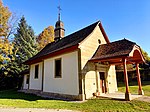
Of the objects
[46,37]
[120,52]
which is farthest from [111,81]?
[46,37]

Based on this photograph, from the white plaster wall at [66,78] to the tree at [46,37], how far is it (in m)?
18.2

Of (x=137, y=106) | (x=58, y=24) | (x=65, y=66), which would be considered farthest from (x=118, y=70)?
(x=137, y=106)

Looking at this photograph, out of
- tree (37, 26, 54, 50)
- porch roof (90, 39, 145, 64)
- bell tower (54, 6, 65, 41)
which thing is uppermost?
tree (37, 26, 54, 50)

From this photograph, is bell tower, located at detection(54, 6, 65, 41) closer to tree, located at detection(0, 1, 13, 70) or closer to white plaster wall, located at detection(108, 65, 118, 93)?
tree, located at detection(0, 1, 13, 70)

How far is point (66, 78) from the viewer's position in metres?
11.8

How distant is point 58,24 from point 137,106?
1522cm

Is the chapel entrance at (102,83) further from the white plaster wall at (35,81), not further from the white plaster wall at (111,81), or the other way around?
the white plaster wall at (35,81)

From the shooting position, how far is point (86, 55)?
→ 37.8ft

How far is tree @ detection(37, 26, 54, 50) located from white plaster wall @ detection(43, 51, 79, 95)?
59.9 feet

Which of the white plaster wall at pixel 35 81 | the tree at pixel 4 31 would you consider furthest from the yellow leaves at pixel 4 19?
the white plaster wall at pixel 35 81

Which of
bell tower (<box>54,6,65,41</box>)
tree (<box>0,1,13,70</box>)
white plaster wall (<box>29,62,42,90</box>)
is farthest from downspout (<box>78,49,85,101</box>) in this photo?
tree (<box>0,1,13,70</box>)

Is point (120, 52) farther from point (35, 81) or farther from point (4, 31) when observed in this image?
point (4, 31)

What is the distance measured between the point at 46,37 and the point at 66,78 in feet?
70.9

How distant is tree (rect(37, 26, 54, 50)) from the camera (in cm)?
3161
